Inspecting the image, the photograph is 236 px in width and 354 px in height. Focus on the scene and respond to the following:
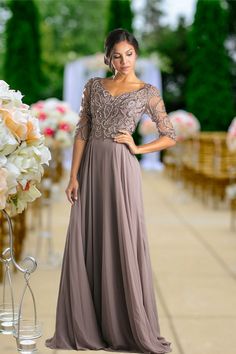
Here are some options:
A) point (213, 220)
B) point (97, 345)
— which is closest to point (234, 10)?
point (213, 220)

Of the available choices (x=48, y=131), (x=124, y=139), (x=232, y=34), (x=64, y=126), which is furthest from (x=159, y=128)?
(x=232, y=34)

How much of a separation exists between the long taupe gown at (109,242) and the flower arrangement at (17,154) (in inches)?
34.9

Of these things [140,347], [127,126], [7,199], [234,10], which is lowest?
[140,347]

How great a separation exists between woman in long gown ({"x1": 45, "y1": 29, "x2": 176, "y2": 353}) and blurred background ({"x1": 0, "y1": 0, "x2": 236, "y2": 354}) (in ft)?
1.07

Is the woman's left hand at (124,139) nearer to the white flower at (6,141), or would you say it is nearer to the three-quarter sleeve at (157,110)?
the three-quarter sleeve at (157,110)

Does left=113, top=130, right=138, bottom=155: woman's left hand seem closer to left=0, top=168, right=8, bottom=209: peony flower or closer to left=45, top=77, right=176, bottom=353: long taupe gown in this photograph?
left=45, top=77, right=176, bottom=353: long taupe gown

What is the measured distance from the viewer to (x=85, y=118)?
4.12 m

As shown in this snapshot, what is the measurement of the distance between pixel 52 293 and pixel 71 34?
86.2ft

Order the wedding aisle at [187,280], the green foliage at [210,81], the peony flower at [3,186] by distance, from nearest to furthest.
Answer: the peony flower at [3,186] < the wedding aisle at [187,280] < the green foliage at [210,81]

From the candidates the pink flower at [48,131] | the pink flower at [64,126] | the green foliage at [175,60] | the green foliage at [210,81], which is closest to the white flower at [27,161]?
the pink flower at [48,131]

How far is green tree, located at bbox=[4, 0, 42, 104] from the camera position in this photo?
66.8 ft

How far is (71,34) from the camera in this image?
A: 31219 millimetres

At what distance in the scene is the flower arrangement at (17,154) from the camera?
2973mm

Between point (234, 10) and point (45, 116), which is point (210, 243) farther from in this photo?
point (234, 10)
